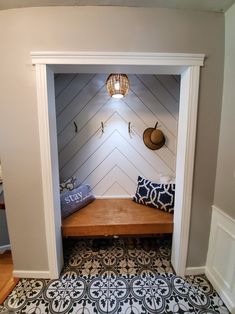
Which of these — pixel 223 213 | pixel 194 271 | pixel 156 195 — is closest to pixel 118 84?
pixel 156 195

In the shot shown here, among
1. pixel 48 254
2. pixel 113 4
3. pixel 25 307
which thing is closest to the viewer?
pixel 113 4

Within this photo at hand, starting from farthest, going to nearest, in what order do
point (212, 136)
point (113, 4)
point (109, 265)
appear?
point (109, 265), point (212, 136), point (113, 4)

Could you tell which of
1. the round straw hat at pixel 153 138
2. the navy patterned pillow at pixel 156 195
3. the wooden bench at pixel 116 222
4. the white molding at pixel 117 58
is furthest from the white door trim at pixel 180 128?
the round straw hat at pixel 153 138

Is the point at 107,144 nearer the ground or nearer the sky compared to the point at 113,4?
nearer the ground

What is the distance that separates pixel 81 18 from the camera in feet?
4.70

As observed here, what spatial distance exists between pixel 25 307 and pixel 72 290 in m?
0.39

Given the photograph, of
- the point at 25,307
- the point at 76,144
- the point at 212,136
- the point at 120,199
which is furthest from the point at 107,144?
the point at 25,307

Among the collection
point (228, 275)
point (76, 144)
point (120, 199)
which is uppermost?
point (76, 144)

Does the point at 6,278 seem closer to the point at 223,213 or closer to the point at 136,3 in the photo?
the point at 223,213

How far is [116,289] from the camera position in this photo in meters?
1.66

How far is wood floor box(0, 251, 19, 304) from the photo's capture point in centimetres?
163

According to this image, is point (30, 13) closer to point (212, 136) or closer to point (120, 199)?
point (212, 136)

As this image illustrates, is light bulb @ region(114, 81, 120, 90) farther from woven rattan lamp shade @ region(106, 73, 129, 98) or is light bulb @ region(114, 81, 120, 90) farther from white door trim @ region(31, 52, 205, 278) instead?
white door trim @ region(31, 52, 205, 278)

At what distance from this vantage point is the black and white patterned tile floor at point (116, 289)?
4.92 ft
